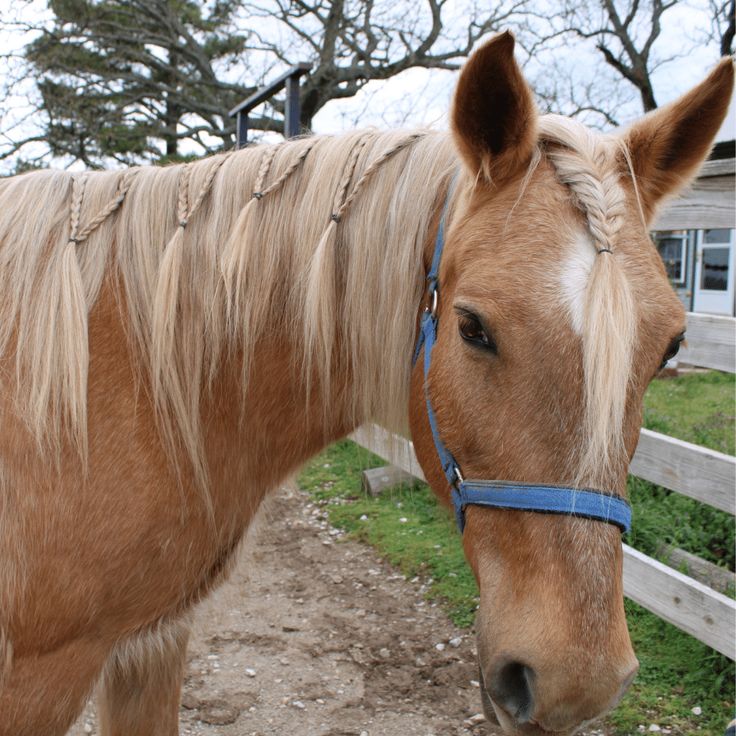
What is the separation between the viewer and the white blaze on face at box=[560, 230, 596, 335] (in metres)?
1.21

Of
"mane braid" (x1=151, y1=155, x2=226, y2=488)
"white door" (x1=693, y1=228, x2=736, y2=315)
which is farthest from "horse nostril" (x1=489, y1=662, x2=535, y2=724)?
"white door" (x1=693, y1=228, x2=736, y2=315)

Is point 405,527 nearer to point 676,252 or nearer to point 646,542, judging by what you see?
point 646,542

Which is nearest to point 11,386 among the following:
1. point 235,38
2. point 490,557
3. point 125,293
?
point 125,293

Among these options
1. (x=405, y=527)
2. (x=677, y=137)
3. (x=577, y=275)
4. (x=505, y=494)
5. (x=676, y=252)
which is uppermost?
(x=677, y=137)

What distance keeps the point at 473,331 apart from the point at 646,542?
8.74 feet

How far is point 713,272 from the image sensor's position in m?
15.4

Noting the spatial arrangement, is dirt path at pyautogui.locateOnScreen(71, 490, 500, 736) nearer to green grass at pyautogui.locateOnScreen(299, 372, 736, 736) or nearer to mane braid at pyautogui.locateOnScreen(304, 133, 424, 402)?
green grass at pyautogui.locateOnScreen(299, 372, 736, 736)

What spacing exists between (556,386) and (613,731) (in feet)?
6.84

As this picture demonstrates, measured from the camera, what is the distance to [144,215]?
1.71m

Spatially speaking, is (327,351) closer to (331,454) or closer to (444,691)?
(444,691)

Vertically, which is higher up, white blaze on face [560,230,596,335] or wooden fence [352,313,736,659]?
white blaze on face [560,230,596,335]

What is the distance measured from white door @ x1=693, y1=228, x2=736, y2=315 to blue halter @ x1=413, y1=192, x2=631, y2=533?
1532 centimetres

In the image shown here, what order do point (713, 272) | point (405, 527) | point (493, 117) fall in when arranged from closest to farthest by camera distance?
point (493, 117) < point (405, 527) < point (713, 272)

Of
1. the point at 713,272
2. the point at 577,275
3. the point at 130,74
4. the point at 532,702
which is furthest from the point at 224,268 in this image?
the point at 713,272
